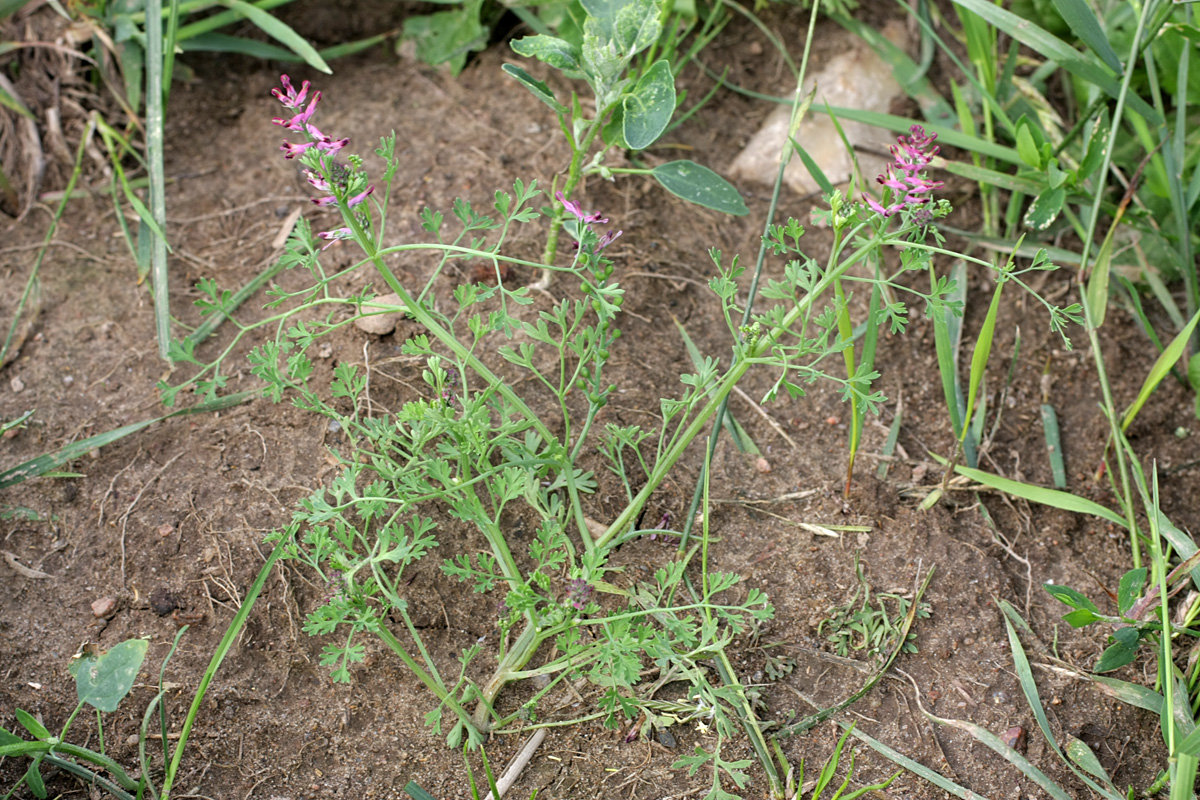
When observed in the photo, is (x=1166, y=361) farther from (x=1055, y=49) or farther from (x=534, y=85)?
(x=534, y=85)

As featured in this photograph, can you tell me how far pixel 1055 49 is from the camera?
1974 millimetres

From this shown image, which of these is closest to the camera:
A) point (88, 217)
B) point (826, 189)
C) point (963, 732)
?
point (963, 732)

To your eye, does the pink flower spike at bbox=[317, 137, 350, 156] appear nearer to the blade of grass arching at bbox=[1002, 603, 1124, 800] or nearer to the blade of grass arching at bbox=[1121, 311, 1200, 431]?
the blade of grass arching at bbox=[1002, 603, 1124, 800]

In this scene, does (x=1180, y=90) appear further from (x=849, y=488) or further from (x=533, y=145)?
(x=533, y=145)

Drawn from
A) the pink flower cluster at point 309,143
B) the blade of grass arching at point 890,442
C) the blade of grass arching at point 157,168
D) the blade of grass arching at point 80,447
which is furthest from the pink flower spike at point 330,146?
the blade of grass arching at point 890,442

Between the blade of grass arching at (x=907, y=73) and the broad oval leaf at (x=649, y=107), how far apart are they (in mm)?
961

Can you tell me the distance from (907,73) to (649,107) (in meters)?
1.10

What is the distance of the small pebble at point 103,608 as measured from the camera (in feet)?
5.31

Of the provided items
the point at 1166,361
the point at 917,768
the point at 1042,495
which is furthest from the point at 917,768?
the point at 1166,361

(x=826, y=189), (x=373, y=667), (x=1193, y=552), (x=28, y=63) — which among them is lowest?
(x=373, y=667)

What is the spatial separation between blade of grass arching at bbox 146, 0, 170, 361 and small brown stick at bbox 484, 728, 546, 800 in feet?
3.54

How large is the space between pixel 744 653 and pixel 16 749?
1.13 metres

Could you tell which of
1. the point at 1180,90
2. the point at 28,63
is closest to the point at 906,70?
the point at 1180,90

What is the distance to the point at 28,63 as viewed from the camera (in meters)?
2.29
